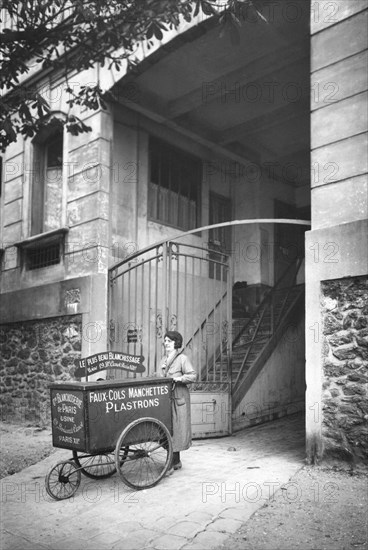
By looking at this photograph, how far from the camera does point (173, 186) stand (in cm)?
1216

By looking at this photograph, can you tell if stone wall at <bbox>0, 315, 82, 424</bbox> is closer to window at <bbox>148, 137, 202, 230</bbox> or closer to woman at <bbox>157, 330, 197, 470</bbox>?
window at <bbox>148, 137, 202, 230</bbox>

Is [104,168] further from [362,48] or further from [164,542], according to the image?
[164,542]

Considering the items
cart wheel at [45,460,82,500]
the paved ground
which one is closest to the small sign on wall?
cart wheel at [45,460,82,500]

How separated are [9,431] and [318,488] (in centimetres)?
637

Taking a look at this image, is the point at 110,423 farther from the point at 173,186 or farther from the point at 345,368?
the point at 173,186

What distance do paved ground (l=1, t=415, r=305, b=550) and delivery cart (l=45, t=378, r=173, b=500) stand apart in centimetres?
19

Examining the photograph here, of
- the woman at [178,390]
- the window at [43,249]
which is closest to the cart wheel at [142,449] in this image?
the woman at [178,390]

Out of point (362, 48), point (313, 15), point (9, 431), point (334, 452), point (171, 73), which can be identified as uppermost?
point (171, 73)

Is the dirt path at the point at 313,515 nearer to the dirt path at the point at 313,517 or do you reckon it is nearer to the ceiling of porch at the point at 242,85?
the dirt path at the point at 313,517

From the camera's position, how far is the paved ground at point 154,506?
14.9ft

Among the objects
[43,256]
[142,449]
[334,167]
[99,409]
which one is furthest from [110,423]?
→ [43,256]

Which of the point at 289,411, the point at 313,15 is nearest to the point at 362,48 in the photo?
the point at 313,15

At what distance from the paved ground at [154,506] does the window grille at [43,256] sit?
188 inches

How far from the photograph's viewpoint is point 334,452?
620 centimetres
